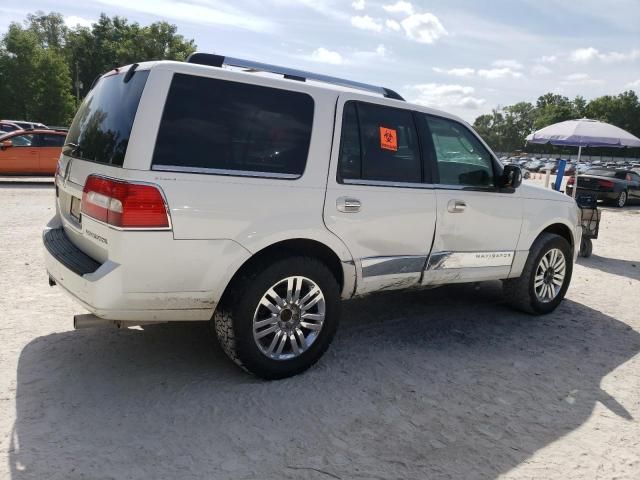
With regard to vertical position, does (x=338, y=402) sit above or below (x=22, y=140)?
below

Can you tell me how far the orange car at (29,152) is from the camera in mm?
14781

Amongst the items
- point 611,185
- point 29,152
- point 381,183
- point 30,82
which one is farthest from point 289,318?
point 30,82

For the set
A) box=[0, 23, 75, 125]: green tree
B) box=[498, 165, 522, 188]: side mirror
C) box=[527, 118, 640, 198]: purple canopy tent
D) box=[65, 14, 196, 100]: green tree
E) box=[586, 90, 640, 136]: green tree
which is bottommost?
box=[498, 165, 522, 188]: side mirror

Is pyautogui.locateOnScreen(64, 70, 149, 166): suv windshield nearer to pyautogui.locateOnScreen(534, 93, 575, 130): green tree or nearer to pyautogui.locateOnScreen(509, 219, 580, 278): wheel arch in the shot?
pyautogui.locateOnScreen(509, 219, 580, 278): wheel arch

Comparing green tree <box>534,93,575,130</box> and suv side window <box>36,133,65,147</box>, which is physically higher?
green tree <box>534,93,575,130</box>

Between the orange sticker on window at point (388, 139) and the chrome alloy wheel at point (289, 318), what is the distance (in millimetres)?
1205

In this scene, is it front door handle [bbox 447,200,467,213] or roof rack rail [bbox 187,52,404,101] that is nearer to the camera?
roof rack rail [bbox 187,52,404,101]

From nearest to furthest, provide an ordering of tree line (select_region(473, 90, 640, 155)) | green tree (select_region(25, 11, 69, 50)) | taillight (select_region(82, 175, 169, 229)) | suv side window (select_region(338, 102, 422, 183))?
taillight (select_region(82, 175, 169, 229)), suv side window (select_region(338, 102, 422, 183)), green tree (select_region(25, 11, 69, 50)), tree line (select_region(473, 90, 640, 155))

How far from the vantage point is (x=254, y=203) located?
3.31 m

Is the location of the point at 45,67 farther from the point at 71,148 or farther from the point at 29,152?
the point at 71,148

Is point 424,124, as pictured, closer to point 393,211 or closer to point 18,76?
point 393,211

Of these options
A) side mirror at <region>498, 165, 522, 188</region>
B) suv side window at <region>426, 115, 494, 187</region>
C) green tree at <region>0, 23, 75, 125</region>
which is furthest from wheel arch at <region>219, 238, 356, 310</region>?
green tree at <region>0, 23, 75, 125</region>

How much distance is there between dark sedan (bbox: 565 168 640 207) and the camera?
17562 millimetres

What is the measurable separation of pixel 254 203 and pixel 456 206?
74.9 inches
